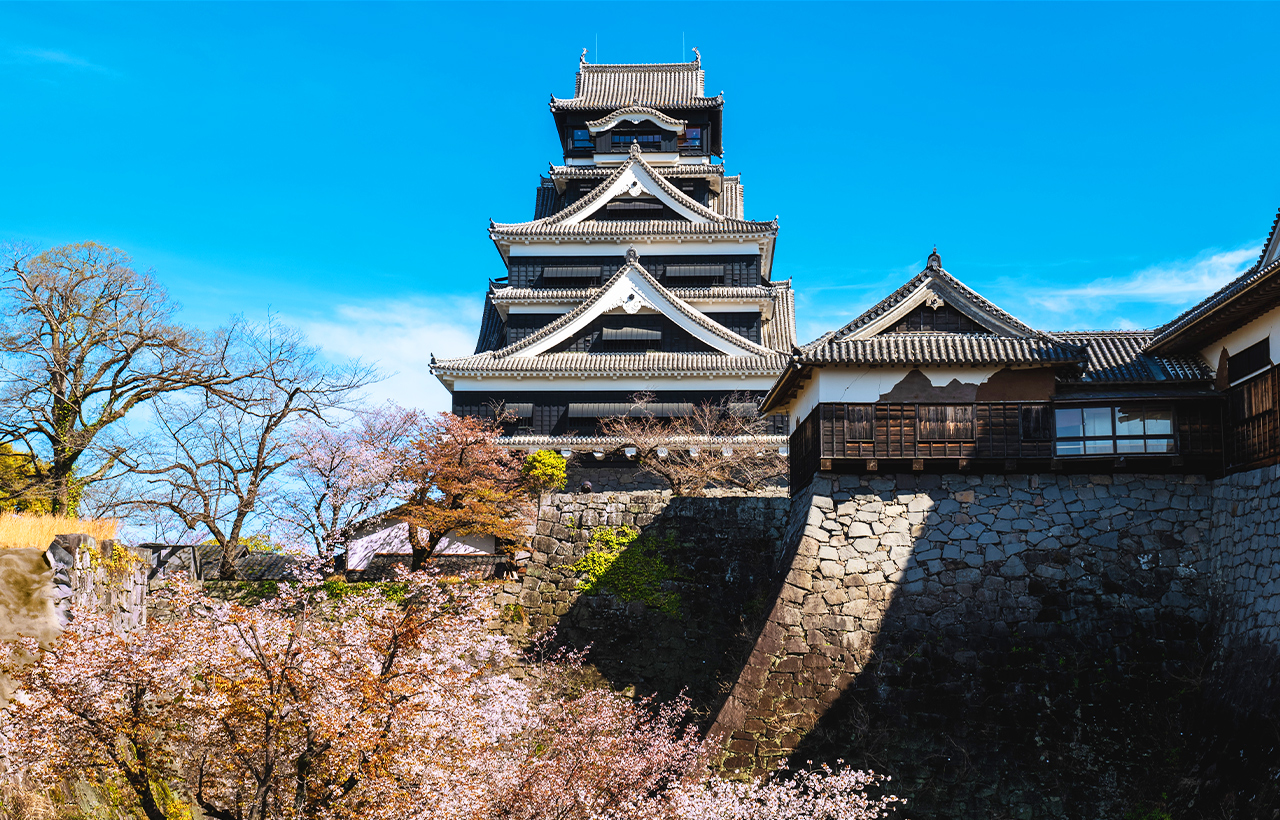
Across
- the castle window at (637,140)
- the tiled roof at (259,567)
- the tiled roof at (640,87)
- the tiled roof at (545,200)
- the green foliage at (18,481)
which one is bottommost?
the tiled roof at (259,567)

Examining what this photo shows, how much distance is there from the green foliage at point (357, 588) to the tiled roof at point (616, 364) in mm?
7532

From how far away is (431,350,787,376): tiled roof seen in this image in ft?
83.3

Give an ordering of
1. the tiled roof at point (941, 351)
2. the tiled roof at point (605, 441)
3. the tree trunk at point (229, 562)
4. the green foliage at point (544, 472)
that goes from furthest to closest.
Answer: the tiled roof at point (605, 441) < the green foliage at point (544, 472) < the tree trunk at point (229, 562) < the tiled roof at point (941, 351)

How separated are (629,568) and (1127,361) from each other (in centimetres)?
980

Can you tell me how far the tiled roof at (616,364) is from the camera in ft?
83.3

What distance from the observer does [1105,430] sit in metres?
15.1

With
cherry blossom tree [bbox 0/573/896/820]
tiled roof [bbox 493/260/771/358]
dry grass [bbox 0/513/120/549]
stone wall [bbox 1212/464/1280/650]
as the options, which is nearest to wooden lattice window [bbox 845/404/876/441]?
stone wall [bbox 1212/464/1280/650]

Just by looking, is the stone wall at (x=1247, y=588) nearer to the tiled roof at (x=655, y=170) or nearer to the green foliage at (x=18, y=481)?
the green foliage at (x=18, y=481)

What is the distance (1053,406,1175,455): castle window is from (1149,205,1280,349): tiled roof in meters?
1.28

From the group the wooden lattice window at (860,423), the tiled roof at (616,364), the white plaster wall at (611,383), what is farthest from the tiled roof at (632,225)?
the wooden lattice window at (860,423)

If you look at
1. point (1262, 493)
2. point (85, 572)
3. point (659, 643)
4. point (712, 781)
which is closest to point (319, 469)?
point (85, 572)

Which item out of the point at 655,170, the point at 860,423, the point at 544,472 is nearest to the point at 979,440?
the point at 860,423

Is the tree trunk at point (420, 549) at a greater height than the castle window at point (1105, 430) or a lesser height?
lesser

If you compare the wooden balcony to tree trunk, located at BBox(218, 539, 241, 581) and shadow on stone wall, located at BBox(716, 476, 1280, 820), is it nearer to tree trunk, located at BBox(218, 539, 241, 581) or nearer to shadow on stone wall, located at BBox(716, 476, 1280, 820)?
shadow on stone wall, located at BBox(716, 476, 1280, 820)
